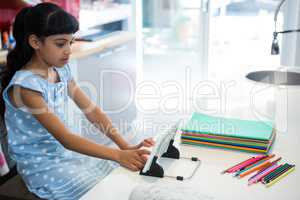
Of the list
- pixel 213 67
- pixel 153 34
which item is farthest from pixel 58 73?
pixel 153 34

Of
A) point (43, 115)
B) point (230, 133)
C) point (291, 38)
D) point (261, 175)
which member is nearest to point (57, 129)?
point (43, 115)

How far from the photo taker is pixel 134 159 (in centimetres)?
123

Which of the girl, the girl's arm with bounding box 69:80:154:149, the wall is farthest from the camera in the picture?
the wall

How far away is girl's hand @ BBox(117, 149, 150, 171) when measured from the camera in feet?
3.97

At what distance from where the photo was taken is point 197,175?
117 cm

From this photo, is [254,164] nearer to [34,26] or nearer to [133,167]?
[133,167]

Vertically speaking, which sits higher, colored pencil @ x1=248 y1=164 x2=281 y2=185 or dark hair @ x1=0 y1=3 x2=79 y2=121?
dark hair @ x1=0 y1=3 x2=79 y2=121

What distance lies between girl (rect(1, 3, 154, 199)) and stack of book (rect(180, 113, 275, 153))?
217mm

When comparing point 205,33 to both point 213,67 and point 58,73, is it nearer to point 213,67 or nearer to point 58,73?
point 213,67

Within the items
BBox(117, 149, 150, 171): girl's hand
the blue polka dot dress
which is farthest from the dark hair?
BBox(117, 149, 150, 171): girl's hand

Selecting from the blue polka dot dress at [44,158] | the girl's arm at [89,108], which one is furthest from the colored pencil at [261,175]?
the girl's arm at [89,108]

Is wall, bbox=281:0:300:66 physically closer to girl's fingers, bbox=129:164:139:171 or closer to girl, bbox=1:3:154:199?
girl, bbox=1:3:154:199

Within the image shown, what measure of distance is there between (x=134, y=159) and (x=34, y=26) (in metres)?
0.65

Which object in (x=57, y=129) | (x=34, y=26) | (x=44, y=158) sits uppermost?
(x=34, y=26)
